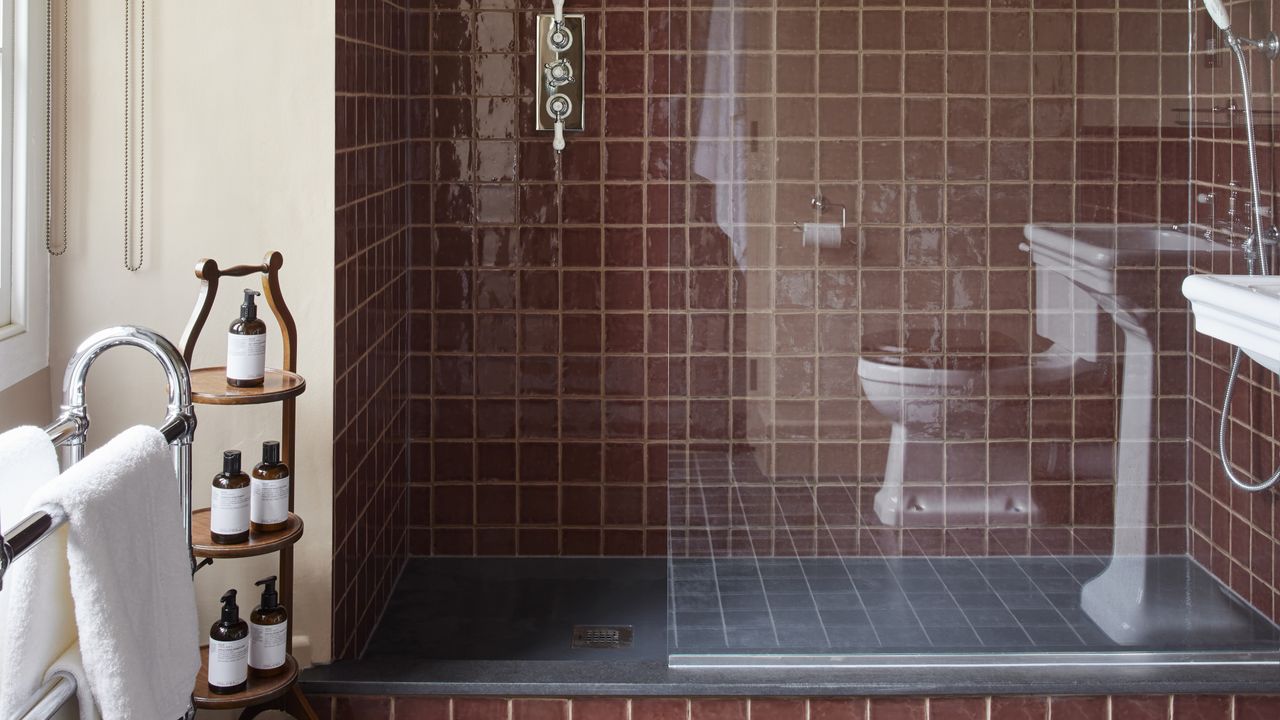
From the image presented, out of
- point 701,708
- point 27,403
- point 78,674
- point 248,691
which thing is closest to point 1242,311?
point 701,708

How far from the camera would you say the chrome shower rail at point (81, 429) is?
135cm

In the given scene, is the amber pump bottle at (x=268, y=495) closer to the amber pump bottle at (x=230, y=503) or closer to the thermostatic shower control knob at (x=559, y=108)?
the amber pump bottle at (x=230, y=503)

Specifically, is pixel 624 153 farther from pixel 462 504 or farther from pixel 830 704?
pixel 830 704

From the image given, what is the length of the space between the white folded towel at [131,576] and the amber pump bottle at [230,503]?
0.29 meters

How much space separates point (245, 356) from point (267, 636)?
1.62 ft

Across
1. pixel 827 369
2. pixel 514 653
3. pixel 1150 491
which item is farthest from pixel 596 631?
pixel 1150 491

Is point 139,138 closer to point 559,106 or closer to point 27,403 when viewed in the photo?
point 27,403

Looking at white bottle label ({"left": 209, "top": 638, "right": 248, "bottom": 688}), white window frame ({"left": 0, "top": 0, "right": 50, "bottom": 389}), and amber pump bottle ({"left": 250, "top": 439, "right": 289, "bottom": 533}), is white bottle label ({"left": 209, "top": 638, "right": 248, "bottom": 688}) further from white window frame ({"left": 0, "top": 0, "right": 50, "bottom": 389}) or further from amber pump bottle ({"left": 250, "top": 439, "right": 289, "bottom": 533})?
white window frame ({"left": 0, "top": 0, "right": 50, "bottom": 389})

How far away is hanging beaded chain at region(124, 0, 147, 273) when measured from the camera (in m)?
2.34

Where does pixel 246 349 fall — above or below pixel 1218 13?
below

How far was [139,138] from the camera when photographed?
2373 mm

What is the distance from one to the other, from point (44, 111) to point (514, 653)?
147cm

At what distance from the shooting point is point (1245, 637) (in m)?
2.58

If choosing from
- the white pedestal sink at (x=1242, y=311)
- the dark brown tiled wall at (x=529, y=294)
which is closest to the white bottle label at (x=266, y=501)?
the dark brown tiled wall at (x=529, y=294)
